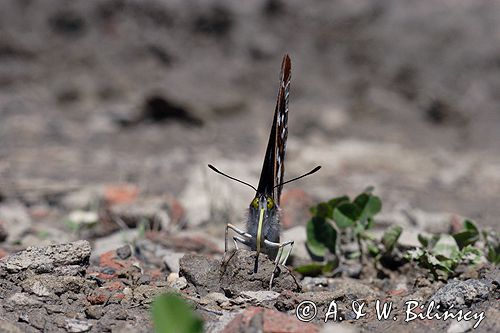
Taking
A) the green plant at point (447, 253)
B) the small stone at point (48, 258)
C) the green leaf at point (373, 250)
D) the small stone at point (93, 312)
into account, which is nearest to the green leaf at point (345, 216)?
the green leaf at point (373, 250)

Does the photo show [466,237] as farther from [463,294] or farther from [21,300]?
[21,300]

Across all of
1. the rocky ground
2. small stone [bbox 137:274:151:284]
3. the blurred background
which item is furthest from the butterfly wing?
the blurred background

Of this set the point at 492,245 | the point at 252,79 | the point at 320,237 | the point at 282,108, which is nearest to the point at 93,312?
the point at 282,108

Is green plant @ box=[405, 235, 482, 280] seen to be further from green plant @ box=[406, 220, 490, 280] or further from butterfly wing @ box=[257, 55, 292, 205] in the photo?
butterfly wing @ box=[257, 55, 292, 205]

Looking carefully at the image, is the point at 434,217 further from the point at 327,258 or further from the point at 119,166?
the point at 119,166

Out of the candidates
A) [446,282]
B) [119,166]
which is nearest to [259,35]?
[119,166]

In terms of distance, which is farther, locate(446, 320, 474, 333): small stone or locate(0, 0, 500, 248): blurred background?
locate(0, 0, 500, 248): blurred background
